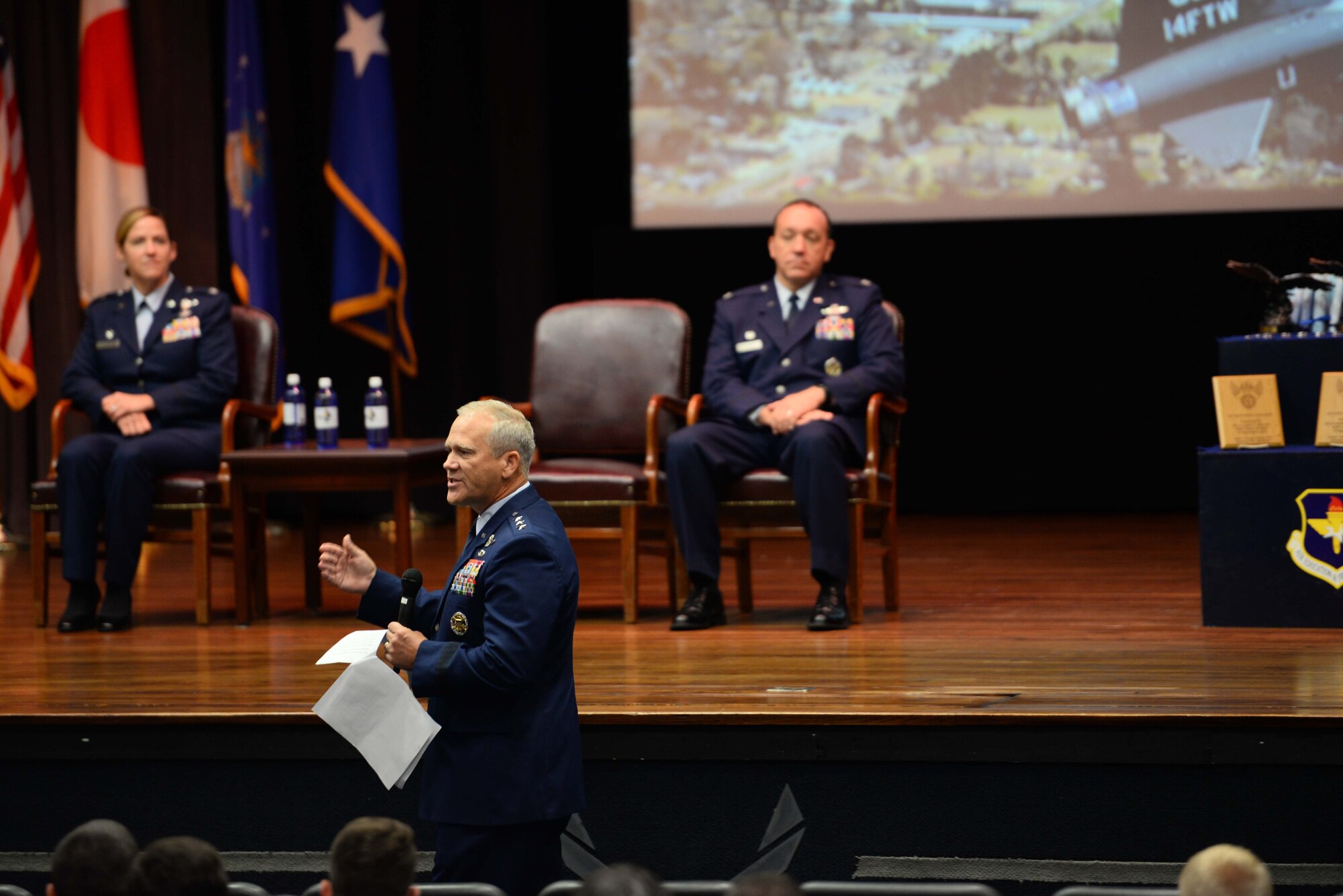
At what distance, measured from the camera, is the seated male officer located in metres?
4.37

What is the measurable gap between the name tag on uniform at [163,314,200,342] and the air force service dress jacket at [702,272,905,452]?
161 cm

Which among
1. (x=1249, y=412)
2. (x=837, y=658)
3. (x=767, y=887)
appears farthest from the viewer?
(x=1249, y=412)

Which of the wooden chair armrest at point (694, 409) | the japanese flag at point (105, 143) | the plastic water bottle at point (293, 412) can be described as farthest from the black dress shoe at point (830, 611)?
the japanese flag at point (105, 143)

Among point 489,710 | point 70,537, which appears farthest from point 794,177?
point 489,710

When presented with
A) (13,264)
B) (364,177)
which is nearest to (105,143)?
(13,264)

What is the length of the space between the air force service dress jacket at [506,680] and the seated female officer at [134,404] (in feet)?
7.74

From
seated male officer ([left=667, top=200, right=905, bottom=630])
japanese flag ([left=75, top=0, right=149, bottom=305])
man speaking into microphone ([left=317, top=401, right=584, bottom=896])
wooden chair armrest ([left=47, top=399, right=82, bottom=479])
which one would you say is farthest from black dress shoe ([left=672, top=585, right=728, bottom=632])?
japanese flag ([left=75, top=0, right=149, bottom=305])

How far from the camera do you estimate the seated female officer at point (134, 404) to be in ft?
15.3

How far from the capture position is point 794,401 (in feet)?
15.0

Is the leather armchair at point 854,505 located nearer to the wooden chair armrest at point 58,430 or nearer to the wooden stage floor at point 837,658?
the wooden stage floor at point 837,658

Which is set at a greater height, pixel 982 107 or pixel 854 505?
pixel 982 107

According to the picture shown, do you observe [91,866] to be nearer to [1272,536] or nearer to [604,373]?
[1272,536]

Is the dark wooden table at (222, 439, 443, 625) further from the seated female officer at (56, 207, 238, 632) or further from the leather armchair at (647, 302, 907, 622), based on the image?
the leather armchair at (647, 302, 907, 622)

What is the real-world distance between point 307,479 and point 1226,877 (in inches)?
133
